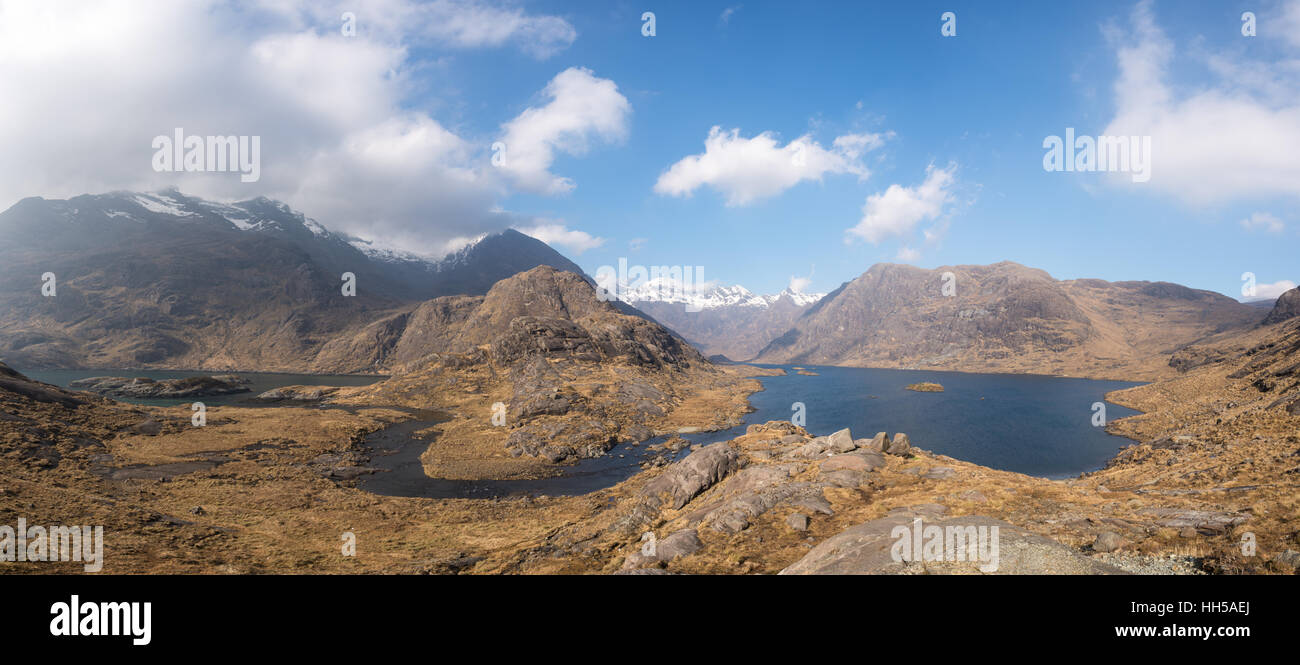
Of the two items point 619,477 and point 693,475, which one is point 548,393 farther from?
point 693,475

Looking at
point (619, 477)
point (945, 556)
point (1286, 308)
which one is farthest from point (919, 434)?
point (1286, 308)

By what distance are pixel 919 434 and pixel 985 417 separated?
29049 mm

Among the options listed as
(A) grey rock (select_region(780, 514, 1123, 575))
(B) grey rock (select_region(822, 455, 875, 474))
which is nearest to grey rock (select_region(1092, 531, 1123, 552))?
(A) grey rock (select_region(780, 514, 1123, 575))

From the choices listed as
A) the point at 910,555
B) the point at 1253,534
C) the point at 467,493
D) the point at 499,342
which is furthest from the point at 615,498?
the point at 499,342

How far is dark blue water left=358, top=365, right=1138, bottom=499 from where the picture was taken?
1987 inches

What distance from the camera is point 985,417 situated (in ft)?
316

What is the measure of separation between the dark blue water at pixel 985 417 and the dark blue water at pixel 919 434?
153mm

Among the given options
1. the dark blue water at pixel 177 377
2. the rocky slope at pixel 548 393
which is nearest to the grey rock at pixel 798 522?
the rocky slope at pixel 548 393

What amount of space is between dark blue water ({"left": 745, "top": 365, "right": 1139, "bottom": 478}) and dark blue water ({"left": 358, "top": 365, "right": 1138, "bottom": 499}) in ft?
0.50

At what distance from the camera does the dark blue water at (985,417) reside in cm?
6406

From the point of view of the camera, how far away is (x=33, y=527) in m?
25.2
